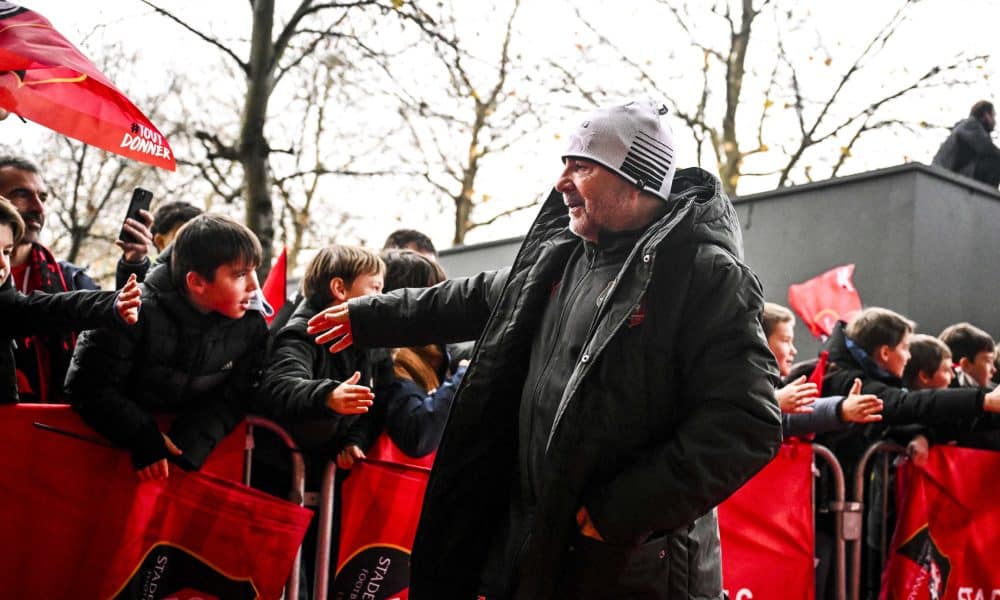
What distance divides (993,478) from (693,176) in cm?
371

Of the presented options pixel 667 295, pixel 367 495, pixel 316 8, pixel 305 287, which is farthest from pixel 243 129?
pixel 667 295

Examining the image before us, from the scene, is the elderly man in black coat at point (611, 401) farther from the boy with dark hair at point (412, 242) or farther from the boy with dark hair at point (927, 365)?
the boy with dark hair at point (927, 365)

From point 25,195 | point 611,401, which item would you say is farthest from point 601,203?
point 25,195

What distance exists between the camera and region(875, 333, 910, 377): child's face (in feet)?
19.6

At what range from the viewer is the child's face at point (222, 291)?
4297 mm

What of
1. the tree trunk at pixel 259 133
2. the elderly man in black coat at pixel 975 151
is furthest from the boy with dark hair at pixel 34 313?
the elderly man in black coat at pixel 975 151

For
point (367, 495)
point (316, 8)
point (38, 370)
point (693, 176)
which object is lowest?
point (367, 495)

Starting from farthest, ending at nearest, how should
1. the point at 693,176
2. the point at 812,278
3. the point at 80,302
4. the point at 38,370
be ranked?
the point at 812,278
the point at 38,370
the point at 80,302
the point at 693,176

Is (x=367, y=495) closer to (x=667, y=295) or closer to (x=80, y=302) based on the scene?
(x=80, y=302)

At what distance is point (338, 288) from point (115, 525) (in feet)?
4.48

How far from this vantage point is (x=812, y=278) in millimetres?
10641

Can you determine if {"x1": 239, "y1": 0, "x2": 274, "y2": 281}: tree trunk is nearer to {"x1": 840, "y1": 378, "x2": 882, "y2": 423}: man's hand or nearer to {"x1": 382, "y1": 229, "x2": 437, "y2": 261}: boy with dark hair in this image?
{"x1": 382, "y1": 229, "x2": 437, "y2": 261}: boy with dark hair

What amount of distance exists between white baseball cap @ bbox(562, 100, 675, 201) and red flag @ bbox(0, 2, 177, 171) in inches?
79.5

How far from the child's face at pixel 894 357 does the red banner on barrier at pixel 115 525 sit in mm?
3393
